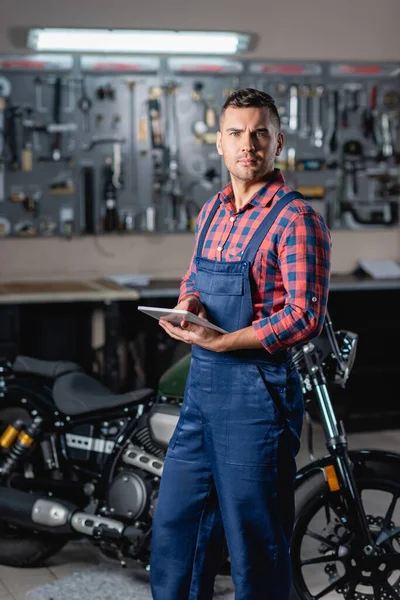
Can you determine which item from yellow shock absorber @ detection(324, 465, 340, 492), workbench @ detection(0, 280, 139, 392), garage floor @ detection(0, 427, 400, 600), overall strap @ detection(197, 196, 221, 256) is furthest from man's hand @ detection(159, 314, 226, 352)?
workbench @ detection(0, 280, 139, 392)

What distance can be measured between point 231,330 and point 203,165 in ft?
12.6

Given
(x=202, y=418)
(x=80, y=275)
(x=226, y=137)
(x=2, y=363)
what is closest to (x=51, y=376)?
(x=2, y=363)

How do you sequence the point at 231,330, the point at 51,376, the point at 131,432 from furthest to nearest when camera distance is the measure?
the point at 51,376
the point at 131,432
the point at 231,330

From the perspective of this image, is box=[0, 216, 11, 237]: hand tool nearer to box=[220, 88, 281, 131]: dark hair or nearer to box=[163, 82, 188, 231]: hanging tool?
box=[163, 82, 188, 231]: hanging tool

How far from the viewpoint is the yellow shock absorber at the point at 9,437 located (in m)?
3.44

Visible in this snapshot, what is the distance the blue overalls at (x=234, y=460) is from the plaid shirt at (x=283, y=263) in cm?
3

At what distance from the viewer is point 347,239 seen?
6422 mm

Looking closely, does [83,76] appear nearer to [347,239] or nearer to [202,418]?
[347,239]

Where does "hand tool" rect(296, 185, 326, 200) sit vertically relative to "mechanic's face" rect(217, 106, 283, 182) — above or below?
below

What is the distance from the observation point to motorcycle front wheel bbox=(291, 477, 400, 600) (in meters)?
2.86

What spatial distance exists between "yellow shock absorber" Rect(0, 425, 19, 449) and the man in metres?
1.13

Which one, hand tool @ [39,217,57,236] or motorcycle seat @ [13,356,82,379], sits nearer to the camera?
motorcycle seat @ [13,356,82,379]

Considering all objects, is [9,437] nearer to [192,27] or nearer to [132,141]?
[132,141]

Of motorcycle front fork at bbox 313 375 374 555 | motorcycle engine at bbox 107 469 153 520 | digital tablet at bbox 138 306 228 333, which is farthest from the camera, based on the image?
motorcycle engine at bbox 107 469 153 520
